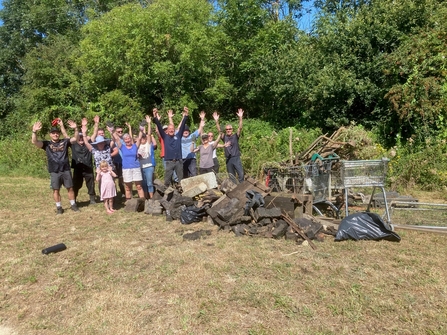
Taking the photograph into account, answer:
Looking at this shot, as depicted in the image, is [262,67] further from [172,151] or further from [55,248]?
[55,248]

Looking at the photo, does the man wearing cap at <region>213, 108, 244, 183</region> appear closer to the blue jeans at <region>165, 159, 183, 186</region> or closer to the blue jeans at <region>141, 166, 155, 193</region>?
the blue jeans at <region>165, 159, 183, 186</region>

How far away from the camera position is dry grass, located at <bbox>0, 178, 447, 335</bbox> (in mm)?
3703

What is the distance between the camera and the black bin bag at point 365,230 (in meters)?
5.82

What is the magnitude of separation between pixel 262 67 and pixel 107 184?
10.3 m

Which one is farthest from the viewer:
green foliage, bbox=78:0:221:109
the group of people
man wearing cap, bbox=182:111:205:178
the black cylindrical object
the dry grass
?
green foliage, bbox=78:0:221:109

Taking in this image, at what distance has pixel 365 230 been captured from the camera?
5.90 metres

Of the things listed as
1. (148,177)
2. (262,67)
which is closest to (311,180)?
(148,177)

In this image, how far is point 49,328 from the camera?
378cm

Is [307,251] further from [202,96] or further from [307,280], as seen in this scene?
[202,96]

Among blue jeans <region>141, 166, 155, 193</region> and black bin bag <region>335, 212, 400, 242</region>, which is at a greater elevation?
blue jeans <region>141, 166, 155, 193</region>

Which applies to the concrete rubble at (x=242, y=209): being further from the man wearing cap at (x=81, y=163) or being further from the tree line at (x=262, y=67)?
the tree line at (x=262, y=67)

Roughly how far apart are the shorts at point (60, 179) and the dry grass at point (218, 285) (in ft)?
5.79

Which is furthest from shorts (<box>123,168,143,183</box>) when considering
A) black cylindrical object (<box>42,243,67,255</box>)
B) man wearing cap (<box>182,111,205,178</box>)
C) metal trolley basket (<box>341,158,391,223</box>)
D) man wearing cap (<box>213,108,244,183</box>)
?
metal trolley basket (<box>341,158,391,223</box>)

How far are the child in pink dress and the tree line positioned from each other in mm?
8235
